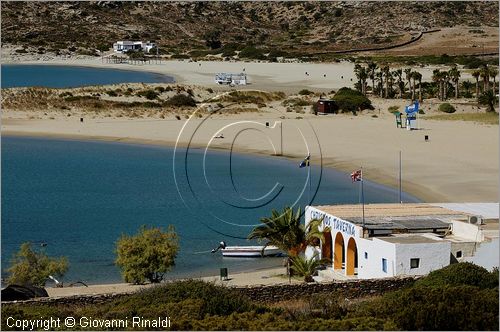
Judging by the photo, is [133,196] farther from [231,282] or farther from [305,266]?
[305,266]

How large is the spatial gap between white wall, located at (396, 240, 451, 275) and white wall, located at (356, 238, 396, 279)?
186 mm

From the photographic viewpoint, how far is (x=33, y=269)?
30344 mm

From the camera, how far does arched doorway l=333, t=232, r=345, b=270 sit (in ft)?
99.3

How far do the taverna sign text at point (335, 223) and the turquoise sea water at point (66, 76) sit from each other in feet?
230

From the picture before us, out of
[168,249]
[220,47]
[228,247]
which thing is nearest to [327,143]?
[228,247]

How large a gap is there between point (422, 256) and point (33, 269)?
11.5 m

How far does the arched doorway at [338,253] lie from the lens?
3027 cm

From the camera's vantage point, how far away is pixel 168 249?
101 ft

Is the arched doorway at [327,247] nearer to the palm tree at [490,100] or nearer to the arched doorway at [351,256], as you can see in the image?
the arched doorway at [351,256]

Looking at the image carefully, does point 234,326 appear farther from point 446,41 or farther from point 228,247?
point 446,41

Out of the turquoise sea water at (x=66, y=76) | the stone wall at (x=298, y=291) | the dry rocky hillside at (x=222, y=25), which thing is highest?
the dry rocky hillside at (x=222, y=25)

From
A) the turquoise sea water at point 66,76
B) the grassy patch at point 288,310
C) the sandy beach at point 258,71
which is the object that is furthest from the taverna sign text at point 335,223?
the turquoise sea water at point 66,76

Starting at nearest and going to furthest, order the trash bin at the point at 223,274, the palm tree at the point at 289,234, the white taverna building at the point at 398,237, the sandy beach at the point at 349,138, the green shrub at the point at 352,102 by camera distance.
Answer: the white taverna building at the point at 398,237 → the palm tree at the point at 289,234 → the trash bin at the point at 223,274 → the sandy beach at the point at 349,138 → the green shrub at the point at 352,102

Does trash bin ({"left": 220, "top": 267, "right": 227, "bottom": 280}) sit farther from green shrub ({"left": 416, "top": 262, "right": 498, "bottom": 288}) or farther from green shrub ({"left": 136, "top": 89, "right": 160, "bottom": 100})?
green shrub ({"left": 136, "top": 89, "right": 160, "bottom": 100})
